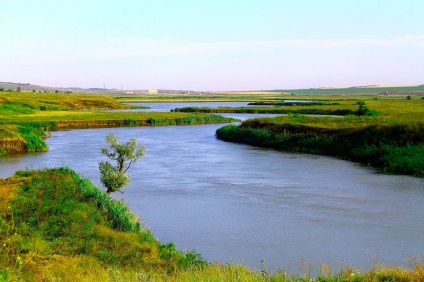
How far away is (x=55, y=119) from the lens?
166 feet

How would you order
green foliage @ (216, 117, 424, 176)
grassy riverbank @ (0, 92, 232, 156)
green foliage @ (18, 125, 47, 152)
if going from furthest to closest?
1. grassy riverbank @ (0, 92, 232, 156)
2. green foliage @ (18, 125, 47, 152)
3. green foliage @ (216, 117, 424, 176)

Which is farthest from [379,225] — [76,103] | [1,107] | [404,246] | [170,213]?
[76,103]

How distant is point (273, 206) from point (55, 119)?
3797 centimetres

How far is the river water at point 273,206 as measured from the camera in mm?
12250

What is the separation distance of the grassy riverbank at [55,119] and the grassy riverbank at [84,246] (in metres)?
18.3

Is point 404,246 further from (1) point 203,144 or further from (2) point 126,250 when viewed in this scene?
(1) point 203,144

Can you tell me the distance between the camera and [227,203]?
17375mm

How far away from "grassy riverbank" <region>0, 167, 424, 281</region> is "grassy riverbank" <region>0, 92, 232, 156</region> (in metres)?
18.3

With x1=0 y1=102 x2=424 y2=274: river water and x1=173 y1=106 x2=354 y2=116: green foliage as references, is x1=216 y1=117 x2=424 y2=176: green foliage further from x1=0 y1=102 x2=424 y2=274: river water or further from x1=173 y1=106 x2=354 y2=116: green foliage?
x1=173 y1=106 x2=354 y2=116: green foliage

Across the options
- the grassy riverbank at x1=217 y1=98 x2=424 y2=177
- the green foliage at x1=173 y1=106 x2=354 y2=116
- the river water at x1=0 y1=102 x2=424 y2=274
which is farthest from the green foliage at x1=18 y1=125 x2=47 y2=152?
the green foliage at x1=173 y1=106 x2=354 y2=116

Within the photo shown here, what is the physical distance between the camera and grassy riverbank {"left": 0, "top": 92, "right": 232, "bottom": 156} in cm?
3141

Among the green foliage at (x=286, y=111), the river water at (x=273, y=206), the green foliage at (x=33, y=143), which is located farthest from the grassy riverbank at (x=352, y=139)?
the green foliage at (x=286, y=111)

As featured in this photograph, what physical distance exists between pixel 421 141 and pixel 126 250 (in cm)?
2127

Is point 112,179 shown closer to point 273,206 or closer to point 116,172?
point 116,172
